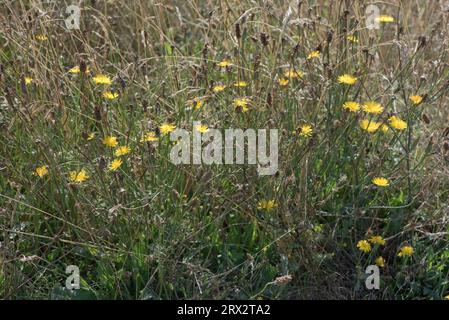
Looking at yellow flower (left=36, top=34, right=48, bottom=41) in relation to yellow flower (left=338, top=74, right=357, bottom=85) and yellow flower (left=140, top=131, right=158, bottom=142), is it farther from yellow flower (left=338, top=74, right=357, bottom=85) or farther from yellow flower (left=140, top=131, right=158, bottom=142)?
yellow flower (left=338, top=74, right=357, bottom=85)

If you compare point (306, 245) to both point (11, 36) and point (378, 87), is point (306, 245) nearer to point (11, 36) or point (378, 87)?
point (378, 87)

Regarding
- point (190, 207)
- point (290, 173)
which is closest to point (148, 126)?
point (190, 207)

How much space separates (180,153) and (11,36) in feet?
2.35

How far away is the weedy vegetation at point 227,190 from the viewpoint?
101 inches

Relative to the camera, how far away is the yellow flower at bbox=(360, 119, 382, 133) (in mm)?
2716

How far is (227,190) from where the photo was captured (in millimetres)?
2725

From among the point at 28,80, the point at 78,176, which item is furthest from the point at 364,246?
the point at 28,80

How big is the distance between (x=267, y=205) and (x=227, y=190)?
19 cm

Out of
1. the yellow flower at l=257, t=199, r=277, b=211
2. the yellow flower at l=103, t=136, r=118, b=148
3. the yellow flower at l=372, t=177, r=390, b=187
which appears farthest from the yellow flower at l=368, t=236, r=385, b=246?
the yellow flower at l=103, t=136, r=118, b=148

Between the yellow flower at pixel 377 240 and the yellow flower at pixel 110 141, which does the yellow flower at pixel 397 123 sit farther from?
the yellow flower at pixel 110 141

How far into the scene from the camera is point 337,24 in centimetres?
286

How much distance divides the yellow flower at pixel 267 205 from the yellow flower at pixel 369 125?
0.41 metres

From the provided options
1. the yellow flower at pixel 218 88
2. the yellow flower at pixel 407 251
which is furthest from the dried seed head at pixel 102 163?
the yellow flower at pixel 407 251

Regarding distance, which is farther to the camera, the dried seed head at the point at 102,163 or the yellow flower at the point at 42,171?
the yellow flower at the point at 42,171
